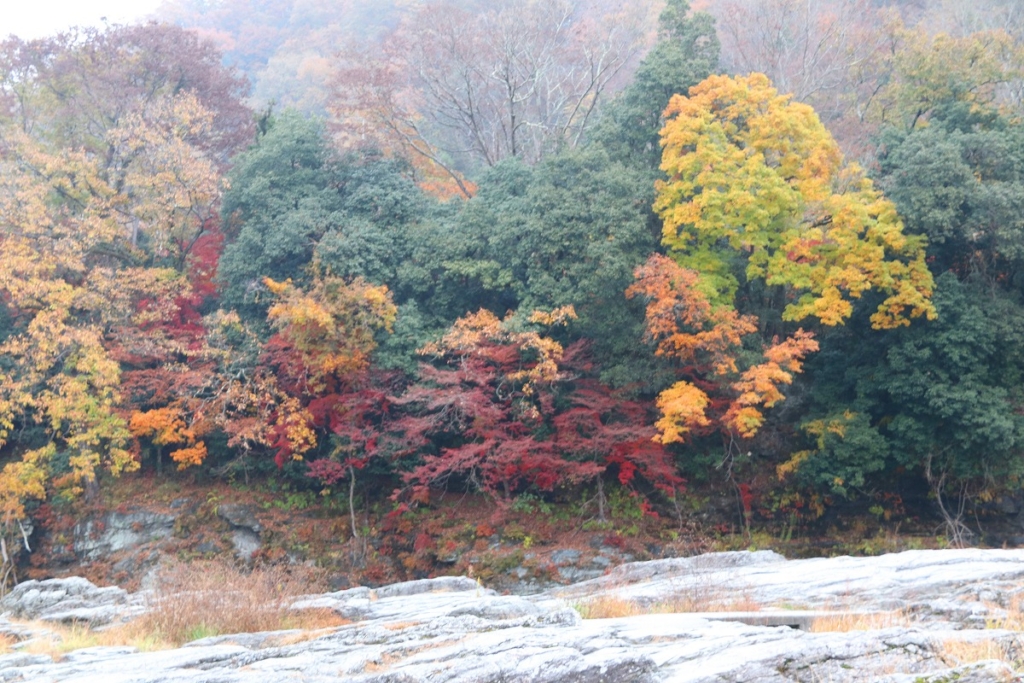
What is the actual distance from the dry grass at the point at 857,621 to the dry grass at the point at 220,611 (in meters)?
5.23

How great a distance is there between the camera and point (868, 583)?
1104cm

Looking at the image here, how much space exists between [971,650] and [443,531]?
50.9ft

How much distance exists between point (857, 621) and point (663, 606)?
2.31m

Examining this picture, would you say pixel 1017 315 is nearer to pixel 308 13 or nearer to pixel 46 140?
pixel 46 140

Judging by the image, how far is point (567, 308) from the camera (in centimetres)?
2066

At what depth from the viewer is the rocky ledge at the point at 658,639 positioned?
6.66m

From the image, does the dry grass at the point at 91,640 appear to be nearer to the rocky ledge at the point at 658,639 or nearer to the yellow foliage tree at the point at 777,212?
the rocky ledge at the point at 658,639

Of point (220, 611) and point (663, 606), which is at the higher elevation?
point (220, 611)

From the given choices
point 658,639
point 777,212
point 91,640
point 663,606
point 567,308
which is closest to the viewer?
point 658,639

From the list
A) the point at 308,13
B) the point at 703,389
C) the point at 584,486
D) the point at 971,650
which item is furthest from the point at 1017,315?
the point at 308,13

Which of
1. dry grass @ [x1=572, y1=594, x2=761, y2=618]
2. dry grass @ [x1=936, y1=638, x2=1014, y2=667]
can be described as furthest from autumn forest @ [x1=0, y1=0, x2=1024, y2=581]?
dry grass @ [x1=936, y1=638, x2=1014, y2=667]

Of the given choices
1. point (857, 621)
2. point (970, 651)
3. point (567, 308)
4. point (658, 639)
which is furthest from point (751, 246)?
point (970, 651)

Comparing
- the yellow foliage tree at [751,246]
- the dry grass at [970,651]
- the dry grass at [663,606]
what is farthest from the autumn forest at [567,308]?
the dry grass at [970,651]

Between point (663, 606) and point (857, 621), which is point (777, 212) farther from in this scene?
point (857, 621)
